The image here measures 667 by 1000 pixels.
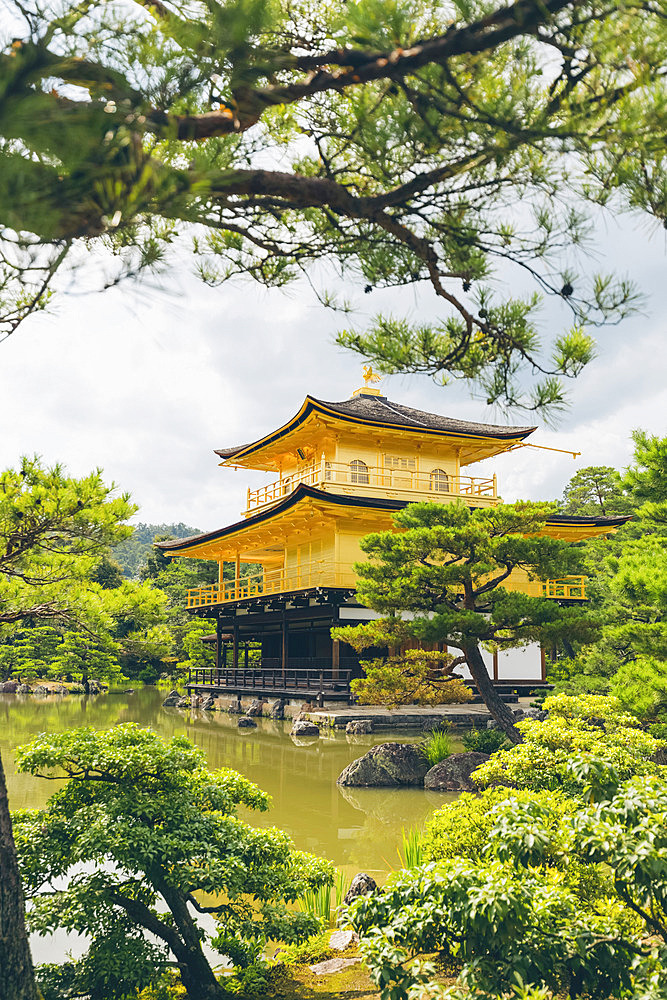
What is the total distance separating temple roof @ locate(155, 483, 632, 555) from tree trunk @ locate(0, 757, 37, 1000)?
42.9ft

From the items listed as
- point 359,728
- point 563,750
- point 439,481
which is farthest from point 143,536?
point 563,750

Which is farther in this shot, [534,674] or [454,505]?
[534,674]

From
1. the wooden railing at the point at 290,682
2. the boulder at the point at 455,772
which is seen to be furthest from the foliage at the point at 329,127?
the wooden railing at the point at 290,682

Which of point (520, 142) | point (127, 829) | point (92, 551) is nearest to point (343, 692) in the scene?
point (92, 551)

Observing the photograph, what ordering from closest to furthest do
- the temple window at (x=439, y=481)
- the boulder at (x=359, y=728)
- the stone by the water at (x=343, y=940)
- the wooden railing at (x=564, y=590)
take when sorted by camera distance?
1. the stone by the water at (x=343, y=940)
2. the boulder at (x=359, y=728)
3. the wooden railing at (x=564, y=590)
4. the temple window at (x=439, y=481)

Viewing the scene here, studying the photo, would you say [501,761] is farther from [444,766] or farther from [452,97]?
[452,97]

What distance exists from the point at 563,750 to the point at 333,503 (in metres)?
12.5

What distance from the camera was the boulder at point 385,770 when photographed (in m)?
9.25

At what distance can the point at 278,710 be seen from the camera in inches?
684

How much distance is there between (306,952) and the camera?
4070 mm

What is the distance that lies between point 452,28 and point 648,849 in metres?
2.98

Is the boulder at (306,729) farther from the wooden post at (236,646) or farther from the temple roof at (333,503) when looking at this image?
the wooden post at (236,646)

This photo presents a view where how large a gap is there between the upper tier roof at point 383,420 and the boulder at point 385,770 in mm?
10723

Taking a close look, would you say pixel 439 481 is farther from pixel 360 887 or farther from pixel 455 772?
pixel 360 887
